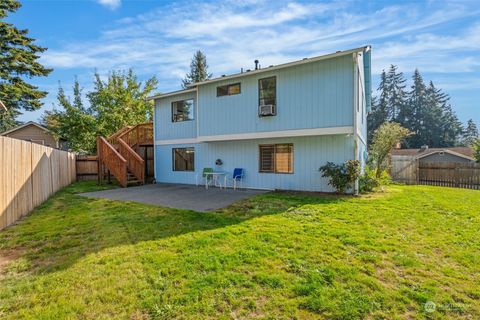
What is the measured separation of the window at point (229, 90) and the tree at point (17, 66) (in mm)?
17936

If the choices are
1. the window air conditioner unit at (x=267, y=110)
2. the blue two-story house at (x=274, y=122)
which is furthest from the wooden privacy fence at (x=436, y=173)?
the window air conditioner unit at (x=267, y=110)

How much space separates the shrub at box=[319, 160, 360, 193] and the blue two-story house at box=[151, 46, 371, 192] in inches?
18.9

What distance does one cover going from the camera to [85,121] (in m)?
19.3

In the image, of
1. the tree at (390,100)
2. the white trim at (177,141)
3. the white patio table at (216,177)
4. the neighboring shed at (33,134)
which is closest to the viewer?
the white patio table at (216,177)

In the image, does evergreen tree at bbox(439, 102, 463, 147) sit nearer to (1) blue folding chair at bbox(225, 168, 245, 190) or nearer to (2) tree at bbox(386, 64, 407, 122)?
(2) tree at bbox(386, 64, 407, 122)

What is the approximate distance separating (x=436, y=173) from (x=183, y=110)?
15.3 m

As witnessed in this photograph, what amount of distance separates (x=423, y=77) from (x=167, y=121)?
183 feet

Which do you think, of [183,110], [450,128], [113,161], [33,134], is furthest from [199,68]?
[450,128]

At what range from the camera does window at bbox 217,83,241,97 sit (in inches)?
451

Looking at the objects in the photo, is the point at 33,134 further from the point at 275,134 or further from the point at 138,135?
the point at 275,134

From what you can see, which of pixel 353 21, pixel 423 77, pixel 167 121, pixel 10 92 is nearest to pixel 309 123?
pixel 353 21

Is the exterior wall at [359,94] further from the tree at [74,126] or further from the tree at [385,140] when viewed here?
the tree at [74,126]

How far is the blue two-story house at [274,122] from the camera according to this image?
30.4ft

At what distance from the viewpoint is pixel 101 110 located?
67.4 feet
